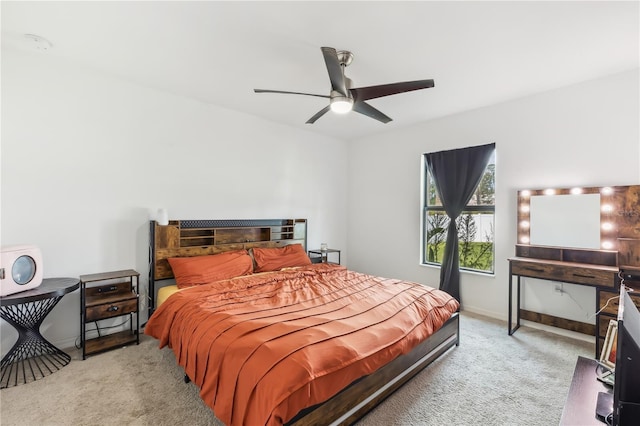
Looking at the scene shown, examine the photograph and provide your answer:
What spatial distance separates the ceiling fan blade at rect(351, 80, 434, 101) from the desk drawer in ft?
7.20

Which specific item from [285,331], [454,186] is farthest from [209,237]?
[454,186]

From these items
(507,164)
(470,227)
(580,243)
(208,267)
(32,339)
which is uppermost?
(507,164)

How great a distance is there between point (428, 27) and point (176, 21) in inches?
73.2

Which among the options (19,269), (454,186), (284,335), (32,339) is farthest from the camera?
(454,186)

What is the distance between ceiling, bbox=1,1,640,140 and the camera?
2029 millimetres

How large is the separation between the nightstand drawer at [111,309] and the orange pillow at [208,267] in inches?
16.9

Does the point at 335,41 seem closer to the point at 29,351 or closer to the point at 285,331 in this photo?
the point at 285,331

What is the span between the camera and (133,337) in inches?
116

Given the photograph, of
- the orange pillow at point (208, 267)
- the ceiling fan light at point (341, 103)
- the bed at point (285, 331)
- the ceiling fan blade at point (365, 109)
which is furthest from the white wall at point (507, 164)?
the orange pillow at point (208, 267)

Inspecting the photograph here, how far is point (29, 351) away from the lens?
2617 millimetres

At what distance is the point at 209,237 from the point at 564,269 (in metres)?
3.87

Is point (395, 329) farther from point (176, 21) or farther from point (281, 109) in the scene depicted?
point (281, 109)

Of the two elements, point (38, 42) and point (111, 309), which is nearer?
point (38, 42)

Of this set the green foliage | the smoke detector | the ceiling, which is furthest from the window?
the smoke detector
